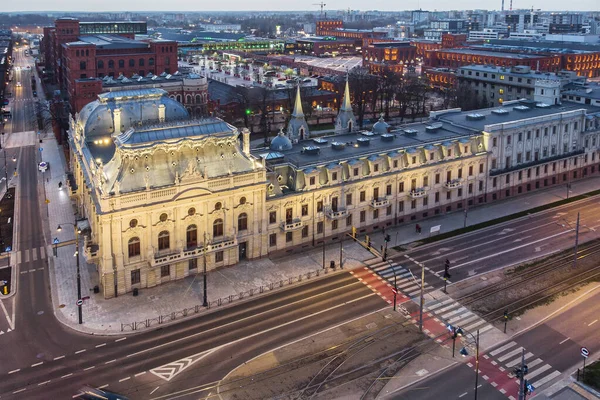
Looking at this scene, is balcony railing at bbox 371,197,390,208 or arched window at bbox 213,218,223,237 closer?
arched window at bbox 213,218,223,237

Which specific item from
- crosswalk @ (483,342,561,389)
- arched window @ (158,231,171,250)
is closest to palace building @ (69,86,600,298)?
arched window @ (158,231,171,250)

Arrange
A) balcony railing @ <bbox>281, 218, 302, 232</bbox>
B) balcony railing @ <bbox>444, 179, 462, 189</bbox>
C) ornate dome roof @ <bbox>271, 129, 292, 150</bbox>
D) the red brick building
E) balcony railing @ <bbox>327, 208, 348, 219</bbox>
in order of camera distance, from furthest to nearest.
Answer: the red brick building
balcony railing @ <bbox>444, 179, 462, 189</bbox>
ornate dome roof @ <bbox>271, 129, 292, 150</bbox>
balcony railing @ <bbox>327, 208, 348, 219</bbox>
balcony railing @ <bbox>281, 218, 302, 232</bbox>

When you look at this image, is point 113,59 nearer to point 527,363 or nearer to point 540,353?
point 540,353

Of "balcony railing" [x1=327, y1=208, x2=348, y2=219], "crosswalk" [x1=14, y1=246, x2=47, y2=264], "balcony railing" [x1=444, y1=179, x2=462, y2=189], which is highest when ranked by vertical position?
"balcony railing" [x1=444, y1=179, x2=462, y2=189]

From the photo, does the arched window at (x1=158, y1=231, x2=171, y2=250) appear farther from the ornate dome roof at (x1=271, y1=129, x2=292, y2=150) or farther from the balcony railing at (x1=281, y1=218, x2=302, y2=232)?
the ornate dome roof at (x1=271, y1=129, x2=292, y2=150)

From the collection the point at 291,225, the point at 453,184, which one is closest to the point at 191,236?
the point at 291,225

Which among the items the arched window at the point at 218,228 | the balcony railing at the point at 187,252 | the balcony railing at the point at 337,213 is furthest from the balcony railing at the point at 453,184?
the arched window at the point at 218,228

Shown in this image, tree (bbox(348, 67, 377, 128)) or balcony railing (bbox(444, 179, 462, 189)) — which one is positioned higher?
tree (bbox(348, 67, 377, 128))
